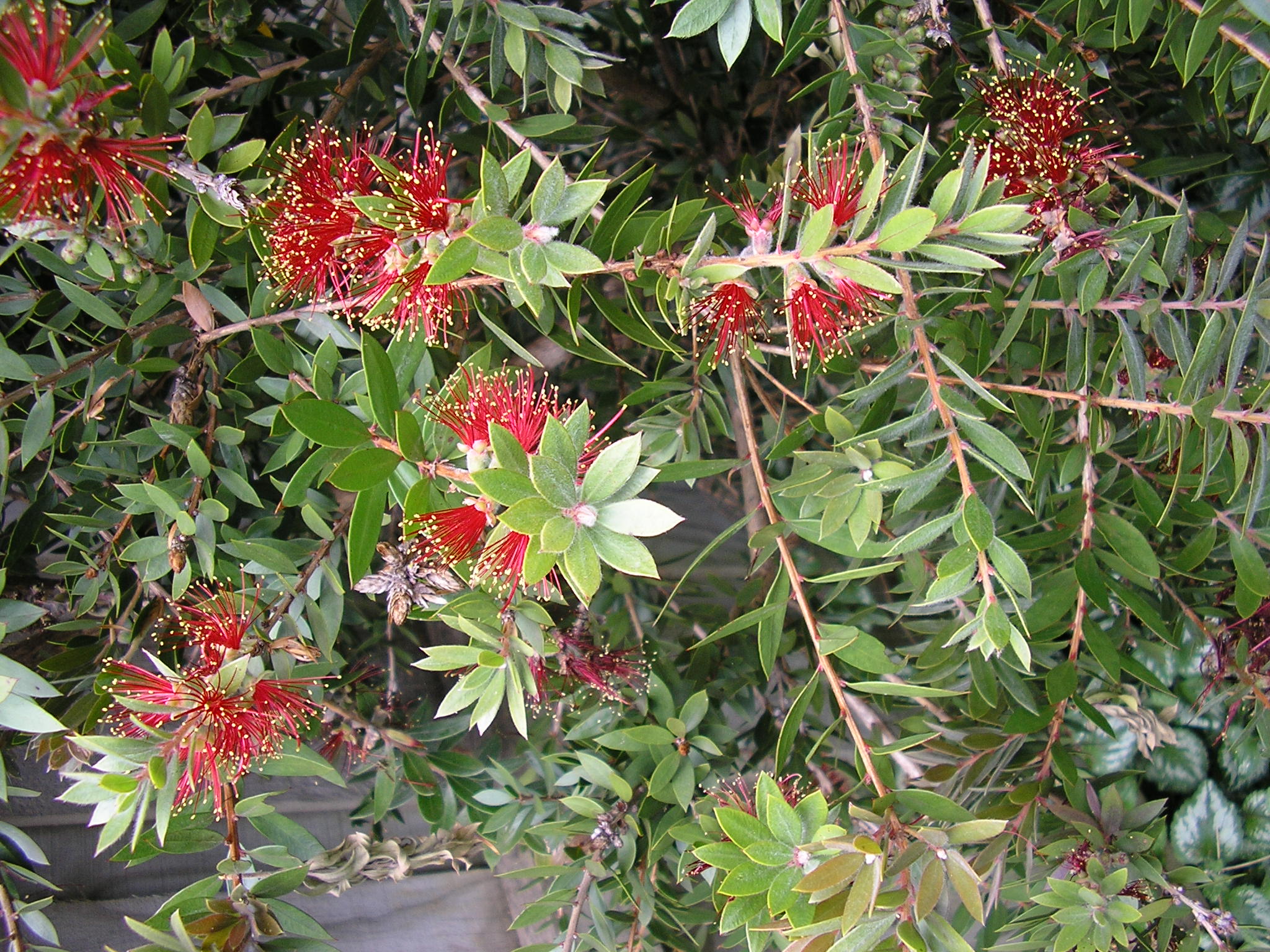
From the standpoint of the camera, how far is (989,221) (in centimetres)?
41

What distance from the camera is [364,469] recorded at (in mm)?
434

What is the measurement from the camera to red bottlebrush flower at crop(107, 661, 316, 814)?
48 cm

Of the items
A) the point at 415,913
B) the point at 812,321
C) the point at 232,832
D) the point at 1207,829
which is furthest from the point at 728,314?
the point at 1207,829

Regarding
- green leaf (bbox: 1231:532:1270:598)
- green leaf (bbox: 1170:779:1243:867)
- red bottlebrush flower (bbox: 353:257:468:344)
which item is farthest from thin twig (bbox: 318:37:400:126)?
green leaf (bbox: 1170:779:1243:867)

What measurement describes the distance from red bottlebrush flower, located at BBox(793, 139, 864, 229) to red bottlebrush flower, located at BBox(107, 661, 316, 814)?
46 cm

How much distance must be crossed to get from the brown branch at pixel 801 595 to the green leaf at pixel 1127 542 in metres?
0.23

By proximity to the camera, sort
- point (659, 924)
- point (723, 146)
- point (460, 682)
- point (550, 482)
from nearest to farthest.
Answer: point (550, 482), point (460, 682), point (659, 924), point (723, 146)

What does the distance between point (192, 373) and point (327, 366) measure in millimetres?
161

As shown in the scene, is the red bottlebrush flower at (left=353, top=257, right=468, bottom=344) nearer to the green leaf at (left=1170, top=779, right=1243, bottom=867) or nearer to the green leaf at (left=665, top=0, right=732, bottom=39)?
the green leaf at (left=665, top=0, right=732, bottom=39)

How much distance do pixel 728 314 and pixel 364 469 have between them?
0.86ft

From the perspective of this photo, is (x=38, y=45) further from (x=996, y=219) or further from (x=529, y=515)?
(x=996, y=219)

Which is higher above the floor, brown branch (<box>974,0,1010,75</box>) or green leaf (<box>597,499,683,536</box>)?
brown branch (<box>974,0,1010,75</box>)

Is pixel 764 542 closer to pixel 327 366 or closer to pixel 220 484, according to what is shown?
pixel 327 366

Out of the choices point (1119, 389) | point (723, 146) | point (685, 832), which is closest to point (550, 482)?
point (685, 832)
